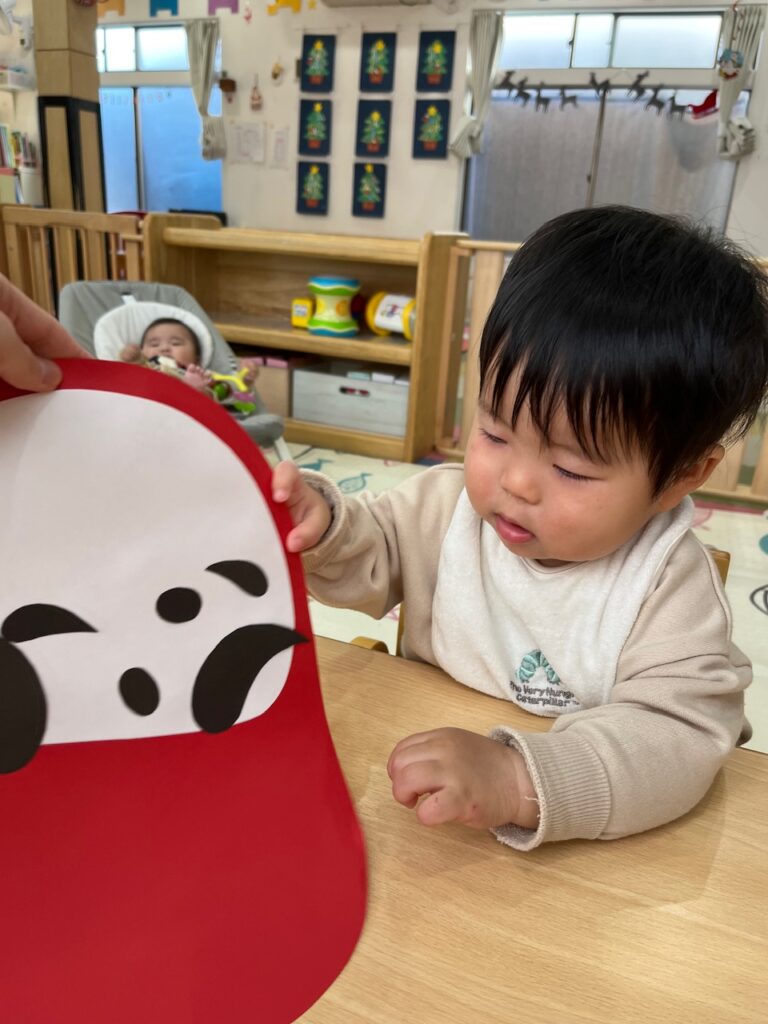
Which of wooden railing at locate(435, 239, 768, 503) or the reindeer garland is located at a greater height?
the reindeer garland

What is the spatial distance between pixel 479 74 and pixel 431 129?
0.46 meters

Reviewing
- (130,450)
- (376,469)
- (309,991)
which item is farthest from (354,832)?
(376,469)

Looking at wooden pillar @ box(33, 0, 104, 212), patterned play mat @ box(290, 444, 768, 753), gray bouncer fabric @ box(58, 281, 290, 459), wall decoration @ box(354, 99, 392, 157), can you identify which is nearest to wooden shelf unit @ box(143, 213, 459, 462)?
patterned play mat @ box(290, 444, 768, 753)

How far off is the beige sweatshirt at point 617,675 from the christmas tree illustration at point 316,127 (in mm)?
5565

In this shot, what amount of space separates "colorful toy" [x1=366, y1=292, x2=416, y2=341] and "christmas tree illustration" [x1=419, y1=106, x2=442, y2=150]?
9.05 feet

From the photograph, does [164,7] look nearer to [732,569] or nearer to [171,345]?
[171,345]

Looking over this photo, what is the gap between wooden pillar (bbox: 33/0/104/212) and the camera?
3.00m

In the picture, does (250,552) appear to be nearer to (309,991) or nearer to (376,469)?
(309,991)

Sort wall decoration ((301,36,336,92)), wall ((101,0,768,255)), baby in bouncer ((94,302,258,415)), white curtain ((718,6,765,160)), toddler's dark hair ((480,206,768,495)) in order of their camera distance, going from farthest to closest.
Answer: wall decoration ((301,36,336,92)) → wall ((101,0,768,255)) → white curtain ((718,6,765,160)) → baby in bouncer ((94,302,258,415)) → toddler's dark hair ((480,206,768,495))

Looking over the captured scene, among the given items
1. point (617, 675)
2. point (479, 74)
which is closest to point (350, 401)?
point (617, 675)

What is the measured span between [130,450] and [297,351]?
9.96 ft

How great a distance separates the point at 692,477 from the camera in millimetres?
567

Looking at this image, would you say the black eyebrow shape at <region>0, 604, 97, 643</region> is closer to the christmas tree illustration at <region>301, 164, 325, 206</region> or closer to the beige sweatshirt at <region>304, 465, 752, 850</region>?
the beige sweatshirt at <region>304, 465, 752, 850</region>

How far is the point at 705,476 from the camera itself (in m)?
0.58
